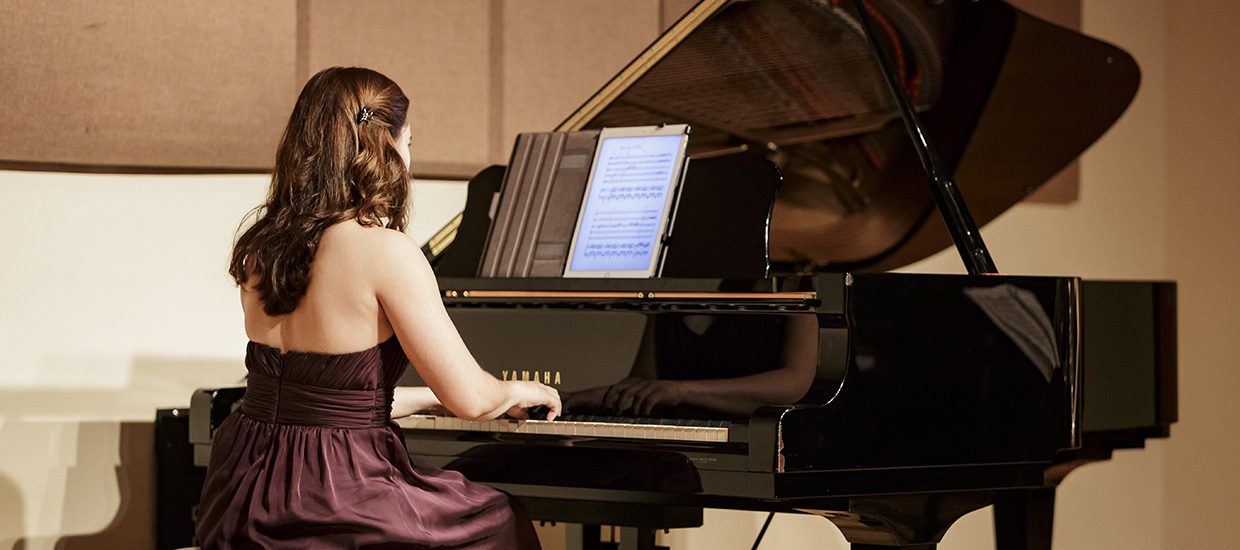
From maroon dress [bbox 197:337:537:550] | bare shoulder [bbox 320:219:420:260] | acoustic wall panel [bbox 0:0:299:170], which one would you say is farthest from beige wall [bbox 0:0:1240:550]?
bare shoulder [bbox 320:219:420:260]

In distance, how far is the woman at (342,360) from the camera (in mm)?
1884

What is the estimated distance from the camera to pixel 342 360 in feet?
6.37

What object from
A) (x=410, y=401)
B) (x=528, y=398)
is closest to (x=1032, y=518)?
(x=528, y=398)

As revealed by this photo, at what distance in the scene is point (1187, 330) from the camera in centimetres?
470

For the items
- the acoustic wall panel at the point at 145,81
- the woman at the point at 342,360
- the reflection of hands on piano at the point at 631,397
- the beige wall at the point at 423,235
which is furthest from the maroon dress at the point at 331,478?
the acoustic wall panel at the point at 145,81

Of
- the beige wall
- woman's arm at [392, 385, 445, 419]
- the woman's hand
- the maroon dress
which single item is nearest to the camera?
the maroon dress

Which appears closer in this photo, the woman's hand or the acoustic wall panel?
the woman's hand

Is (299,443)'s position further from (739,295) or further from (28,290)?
(28,290)

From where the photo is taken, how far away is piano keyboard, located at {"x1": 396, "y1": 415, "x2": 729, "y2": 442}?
2113mm

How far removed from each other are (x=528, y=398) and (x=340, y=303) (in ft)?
1.20

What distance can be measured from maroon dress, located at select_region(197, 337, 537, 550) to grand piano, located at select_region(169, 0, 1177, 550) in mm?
314

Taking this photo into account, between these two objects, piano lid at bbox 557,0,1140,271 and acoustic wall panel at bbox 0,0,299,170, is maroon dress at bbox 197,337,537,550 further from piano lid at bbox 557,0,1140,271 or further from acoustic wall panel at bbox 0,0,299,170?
acoustic wall panel at bbox 0,0,299,170

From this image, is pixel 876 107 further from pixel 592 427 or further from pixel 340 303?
pixel 340 303

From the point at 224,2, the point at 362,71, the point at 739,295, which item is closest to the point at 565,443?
the point at 739,295
